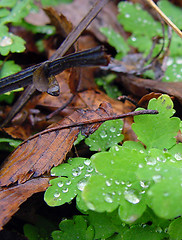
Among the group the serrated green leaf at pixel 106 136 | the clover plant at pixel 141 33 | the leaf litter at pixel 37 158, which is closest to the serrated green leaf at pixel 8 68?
the leaf litter at pixel 37 158

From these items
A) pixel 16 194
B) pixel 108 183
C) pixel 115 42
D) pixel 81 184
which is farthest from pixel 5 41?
pixel 108 183

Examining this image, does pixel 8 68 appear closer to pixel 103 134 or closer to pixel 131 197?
pixel 103 134

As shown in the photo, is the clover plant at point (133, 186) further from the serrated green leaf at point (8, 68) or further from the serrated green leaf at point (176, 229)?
the serrated green leaf at point (8, 68)

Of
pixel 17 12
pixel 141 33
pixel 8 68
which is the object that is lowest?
pixel 8 68

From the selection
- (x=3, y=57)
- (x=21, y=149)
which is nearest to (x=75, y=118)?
(x=21, y=149)

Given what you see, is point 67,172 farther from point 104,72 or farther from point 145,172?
point 104,72
